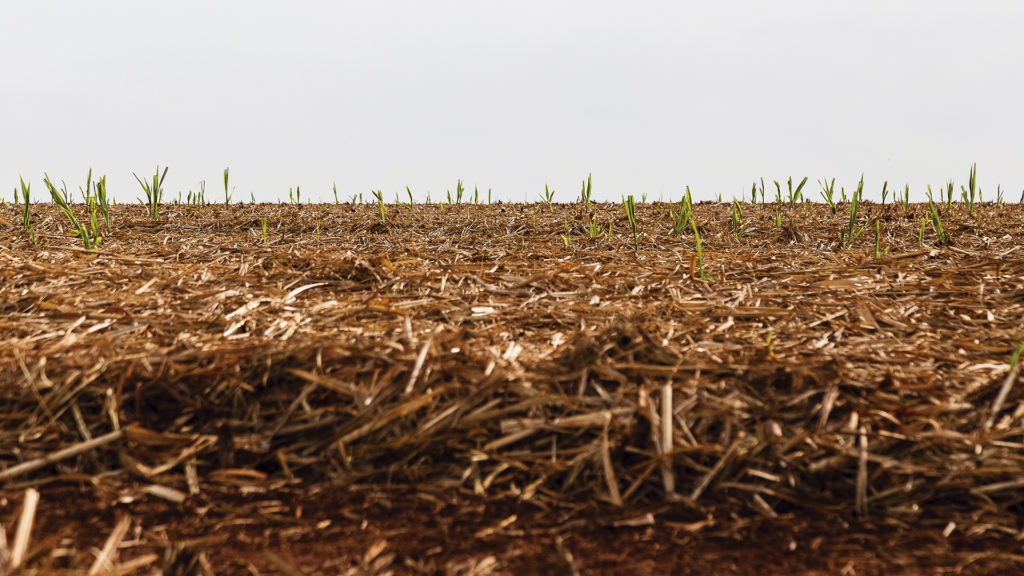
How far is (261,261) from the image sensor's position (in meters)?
3.13

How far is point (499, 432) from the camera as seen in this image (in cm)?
175

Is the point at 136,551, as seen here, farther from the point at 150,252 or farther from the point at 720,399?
the point at 150,252

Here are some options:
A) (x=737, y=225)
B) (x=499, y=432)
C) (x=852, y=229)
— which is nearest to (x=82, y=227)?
(x=499, y=432)

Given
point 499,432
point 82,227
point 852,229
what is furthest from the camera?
point 852,229

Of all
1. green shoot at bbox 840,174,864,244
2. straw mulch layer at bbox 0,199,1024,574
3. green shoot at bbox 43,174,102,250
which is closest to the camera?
straw mulch layer at bbox 0,199,1024,574

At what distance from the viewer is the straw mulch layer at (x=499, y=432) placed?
58.2 inches

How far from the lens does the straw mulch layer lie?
148 centimetres

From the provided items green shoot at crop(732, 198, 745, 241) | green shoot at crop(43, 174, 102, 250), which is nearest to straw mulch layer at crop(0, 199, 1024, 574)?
green shoot at crop(43, 174, 102, 250)

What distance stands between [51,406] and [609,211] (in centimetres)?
460

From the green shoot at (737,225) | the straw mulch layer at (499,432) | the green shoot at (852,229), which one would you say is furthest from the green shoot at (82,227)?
the green shoot at (852,229)

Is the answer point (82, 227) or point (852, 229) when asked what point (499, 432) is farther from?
point (852, 229)

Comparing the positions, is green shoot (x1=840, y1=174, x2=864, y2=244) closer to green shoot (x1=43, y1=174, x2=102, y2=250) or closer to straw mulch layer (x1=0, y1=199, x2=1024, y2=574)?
straw mulch layer (x1=0, y1=199, x2=1024, y2=574)

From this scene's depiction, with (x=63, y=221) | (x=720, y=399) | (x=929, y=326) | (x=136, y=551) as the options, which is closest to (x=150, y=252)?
(x=63, y=221)

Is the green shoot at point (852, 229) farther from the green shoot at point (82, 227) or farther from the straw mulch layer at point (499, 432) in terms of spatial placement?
the green shoot at point (82, 227)
